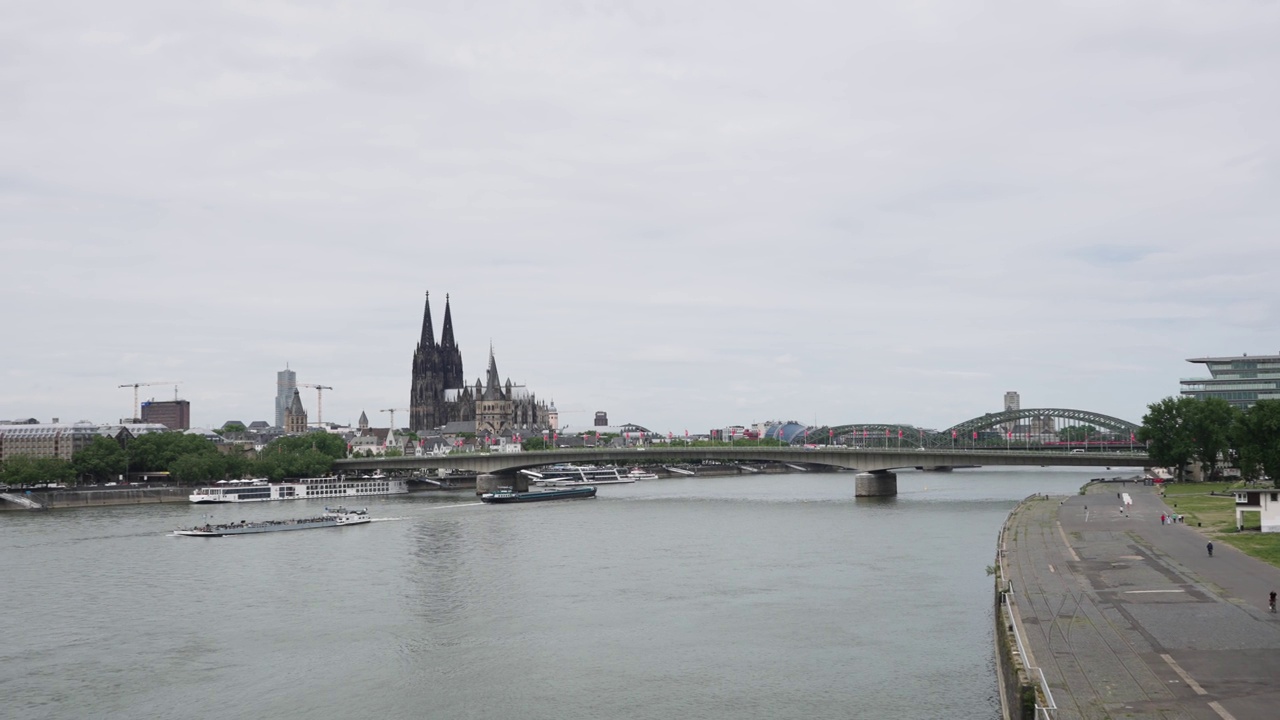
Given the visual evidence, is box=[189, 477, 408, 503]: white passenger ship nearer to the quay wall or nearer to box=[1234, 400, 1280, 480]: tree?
box=[1234, 400, 1280, 480]: tree

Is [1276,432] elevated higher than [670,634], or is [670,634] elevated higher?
[1276,432]

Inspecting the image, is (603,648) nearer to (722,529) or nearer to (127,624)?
(127,624)

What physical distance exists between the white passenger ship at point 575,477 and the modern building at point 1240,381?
90831mm

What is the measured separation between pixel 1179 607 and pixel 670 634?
1760 cm

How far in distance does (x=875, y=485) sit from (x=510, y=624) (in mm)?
73233

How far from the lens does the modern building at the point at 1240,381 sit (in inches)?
6206

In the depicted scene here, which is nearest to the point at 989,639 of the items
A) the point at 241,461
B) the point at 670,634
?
the point at 670,634

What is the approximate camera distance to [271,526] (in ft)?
287

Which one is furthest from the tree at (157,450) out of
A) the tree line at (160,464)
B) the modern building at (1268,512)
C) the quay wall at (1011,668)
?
the quay wall at (1011,668)

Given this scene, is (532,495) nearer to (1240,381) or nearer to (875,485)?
(875,485)

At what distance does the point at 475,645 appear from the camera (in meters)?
40.1

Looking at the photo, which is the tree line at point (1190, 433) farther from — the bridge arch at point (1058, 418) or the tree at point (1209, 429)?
the bridge arch at point (1058, 418)

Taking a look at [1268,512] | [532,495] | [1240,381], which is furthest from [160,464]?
[1240,381]

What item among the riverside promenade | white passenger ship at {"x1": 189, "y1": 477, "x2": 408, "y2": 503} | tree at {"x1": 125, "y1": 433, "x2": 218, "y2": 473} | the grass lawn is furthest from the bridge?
tree at {"x1": 125, "y1": 433, "x2": 218, "y2": 473}
